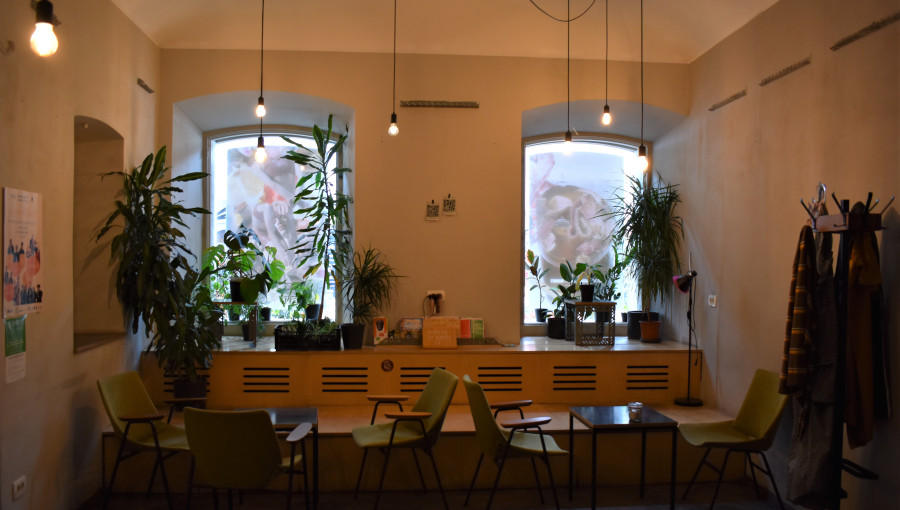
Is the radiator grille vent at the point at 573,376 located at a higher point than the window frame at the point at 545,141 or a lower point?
lower

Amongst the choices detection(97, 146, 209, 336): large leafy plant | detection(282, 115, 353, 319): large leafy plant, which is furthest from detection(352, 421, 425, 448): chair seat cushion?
detection(97, 146, 209, 336): large leafy plant

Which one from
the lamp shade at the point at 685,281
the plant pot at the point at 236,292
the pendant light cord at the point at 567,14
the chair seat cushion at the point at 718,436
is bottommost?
the chair seat cushion at the point at 718,436

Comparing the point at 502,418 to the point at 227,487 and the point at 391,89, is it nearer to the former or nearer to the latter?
the point at 227,487

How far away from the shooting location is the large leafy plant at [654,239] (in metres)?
6.58

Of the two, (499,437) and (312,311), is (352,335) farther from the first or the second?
(499,437)

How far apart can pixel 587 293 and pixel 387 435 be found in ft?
8.85

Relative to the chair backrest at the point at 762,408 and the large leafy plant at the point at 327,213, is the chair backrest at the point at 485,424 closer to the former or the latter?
the chair backrest at the point at 762,408

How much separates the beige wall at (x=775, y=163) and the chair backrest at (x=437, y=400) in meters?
2.51

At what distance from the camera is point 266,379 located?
226 inches

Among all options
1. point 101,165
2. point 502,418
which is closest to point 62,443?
point 101,165

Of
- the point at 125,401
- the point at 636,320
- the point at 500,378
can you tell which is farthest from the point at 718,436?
the point at 125,401

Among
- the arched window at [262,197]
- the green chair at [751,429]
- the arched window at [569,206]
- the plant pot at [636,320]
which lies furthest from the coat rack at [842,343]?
the arched window at [262,197]

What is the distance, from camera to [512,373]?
19.2 ft

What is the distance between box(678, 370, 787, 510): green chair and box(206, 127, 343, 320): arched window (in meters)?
3.97
